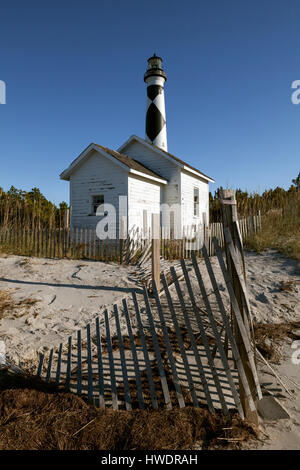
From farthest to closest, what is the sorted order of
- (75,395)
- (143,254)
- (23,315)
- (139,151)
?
(139,151), (143,254), (23,315), (75,395)

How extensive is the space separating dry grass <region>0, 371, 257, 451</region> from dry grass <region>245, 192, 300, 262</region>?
26.2 ft

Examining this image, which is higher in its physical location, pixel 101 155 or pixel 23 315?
pixel 101 155

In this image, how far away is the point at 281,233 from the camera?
1143 centimetres

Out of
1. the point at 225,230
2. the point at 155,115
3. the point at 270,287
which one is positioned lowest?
the point at 270,287

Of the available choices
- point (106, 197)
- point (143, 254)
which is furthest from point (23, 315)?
point (106, 197)

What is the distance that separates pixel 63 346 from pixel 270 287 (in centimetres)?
506

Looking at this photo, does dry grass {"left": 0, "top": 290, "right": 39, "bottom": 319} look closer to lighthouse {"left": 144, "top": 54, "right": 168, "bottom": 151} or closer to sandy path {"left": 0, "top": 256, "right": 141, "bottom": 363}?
sandy path {"left": 0, "top": 256, "right": 141, "bottom": 363}

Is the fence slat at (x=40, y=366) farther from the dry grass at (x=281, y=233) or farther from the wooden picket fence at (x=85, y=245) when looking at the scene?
the dry grass at (x=281, y=233)

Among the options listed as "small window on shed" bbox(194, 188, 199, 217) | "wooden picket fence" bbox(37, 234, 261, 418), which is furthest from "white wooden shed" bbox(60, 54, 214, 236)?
"wooden picket fence" bbox(37, 234, 261, 418)

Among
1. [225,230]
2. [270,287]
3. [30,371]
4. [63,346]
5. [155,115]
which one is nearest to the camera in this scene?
[225,230]

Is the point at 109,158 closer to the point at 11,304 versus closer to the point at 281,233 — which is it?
the point at 281,233

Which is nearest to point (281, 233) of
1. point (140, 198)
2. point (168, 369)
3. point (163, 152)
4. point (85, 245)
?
point (140, 198)

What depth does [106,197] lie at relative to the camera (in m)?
13.7
